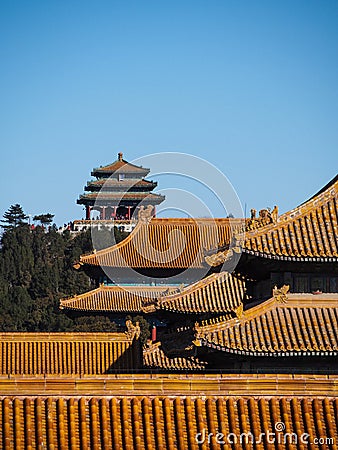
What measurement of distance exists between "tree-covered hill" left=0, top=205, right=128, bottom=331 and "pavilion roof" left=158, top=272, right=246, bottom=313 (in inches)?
737

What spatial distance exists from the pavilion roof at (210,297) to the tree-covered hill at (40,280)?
18.7 meters

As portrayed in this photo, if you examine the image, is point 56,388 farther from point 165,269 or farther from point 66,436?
point 165,269

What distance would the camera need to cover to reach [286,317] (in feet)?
66.9

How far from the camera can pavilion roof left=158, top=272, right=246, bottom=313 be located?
29.1m

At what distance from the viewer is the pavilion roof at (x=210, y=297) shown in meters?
29.1

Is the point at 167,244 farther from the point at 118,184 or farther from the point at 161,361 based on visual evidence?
the point at 118,184

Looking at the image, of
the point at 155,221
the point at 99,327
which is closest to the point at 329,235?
the point at 99,327

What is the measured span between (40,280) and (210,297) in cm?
4251

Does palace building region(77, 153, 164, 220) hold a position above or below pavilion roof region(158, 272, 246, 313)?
above

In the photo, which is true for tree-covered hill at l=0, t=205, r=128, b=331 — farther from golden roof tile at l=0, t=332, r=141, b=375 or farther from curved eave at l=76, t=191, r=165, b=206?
golden roof tile at l=0, t=332, r=141, b=375

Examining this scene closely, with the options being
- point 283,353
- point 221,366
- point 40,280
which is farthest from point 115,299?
point 283,353

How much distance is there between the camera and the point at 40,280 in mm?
70938

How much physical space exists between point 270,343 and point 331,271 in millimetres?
2109

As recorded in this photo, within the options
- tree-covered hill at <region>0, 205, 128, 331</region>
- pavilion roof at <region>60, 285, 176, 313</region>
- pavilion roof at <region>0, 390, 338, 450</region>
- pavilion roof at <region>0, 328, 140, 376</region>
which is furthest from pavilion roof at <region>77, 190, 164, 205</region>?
pavilion roof at <region>0, 390, 338, 450</region>
